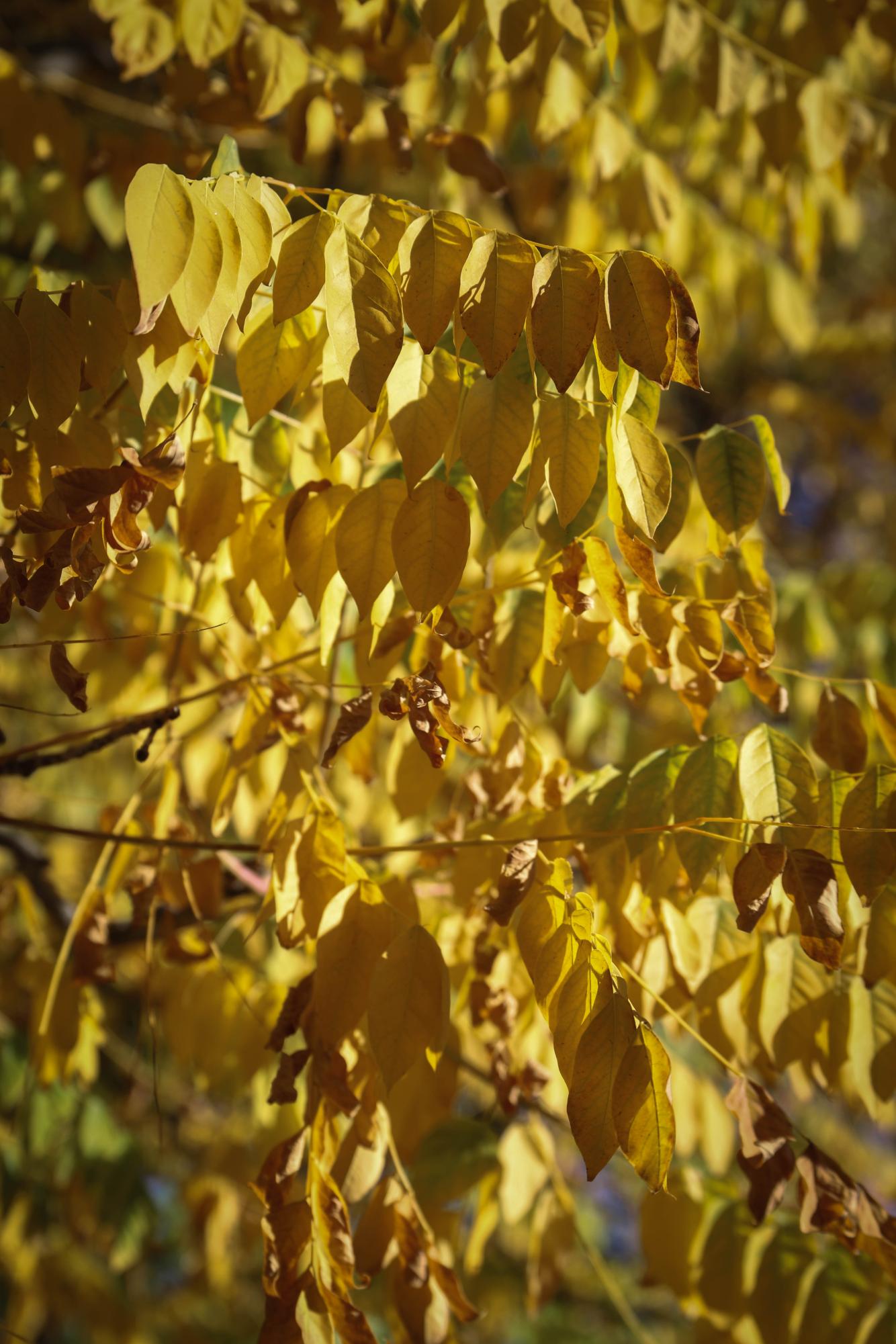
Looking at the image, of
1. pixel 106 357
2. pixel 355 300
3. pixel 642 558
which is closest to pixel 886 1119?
pixel 642 558

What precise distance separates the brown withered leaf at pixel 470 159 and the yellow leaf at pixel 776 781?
1.26 meters

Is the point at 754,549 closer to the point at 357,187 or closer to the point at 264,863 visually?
the point at 264,863

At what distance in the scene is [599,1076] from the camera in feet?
3.18

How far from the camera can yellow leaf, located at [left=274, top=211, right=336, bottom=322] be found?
1.01 meters

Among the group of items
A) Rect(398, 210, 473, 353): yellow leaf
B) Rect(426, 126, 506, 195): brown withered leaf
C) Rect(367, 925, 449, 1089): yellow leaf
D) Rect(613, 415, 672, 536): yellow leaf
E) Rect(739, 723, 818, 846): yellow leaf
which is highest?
Rect(398, 210, 473, 353): yellow leaf

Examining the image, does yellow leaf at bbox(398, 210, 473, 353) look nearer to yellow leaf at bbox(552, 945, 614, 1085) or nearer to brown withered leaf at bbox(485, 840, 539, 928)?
brown withered leaf at bbox(485, 840, 539, 928)

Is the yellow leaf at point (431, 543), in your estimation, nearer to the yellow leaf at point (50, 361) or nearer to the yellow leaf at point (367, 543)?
the yellow leaf at point (367, 543)

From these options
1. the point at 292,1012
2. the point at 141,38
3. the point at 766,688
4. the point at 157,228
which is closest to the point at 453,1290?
the point at 292,1012

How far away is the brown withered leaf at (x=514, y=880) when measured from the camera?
1047 millimetres

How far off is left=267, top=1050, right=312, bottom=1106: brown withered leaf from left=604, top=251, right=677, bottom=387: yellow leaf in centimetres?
84

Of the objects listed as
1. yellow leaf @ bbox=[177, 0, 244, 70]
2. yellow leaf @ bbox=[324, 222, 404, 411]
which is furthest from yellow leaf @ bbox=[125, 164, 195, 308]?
yellow leaf @ bbox=[177, 0, 244, 70]

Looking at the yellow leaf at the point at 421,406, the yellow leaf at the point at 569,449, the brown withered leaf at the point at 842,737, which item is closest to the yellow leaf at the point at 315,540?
the yellow leaf at the point at 421,406

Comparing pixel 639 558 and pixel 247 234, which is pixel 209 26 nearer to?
pixel 247 234

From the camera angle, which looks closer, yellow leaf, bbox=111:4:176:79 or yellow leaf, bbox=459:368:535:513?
A: yellow leaf, bbox=459:368:535:513
